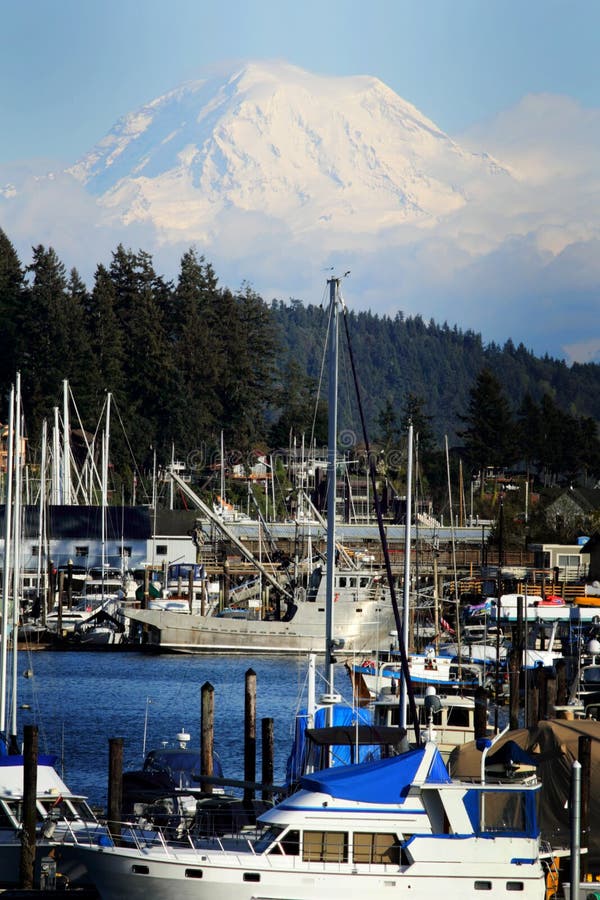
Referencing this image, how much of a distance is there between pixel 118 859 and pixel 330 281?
17.7m

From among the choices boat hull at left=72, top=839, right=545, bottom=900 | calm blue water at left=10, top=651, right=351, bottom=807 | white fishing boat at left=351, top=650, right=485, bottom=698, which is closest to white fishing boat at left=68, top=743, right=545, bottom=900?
boat hull at left=72, top=839, right=545, bottom=900

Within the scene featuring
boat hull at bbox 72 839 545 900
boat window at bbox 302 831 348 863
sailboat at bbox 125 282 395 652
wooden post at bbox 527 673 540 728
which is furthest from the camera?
sailboat at bbox 125 282 395 652

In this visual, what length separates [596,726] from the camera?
29875 millimetres

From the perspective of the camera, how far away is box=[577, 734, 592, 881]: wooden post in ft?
91.8

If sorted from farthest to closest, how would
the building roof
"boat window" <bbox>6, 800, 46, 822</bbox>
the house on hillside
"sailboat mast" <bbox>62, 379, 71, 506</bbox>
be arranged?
the house on hillside, "sailboat mast" <bbox>62, 379, 71, 506</bbox>, the building roof, "boat window" <bbox>6, 800, 46, 822</bbox>

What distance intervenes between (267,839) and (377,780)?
7.03ft

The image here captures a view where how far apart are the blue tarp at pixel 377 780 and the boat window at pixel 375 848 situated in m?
0.58

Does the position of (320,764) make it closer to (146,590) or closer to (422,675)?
(422,675)

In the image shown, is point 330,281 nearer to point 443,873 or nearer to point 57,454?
point 443,873

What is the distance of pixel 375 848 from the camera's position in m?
25.6

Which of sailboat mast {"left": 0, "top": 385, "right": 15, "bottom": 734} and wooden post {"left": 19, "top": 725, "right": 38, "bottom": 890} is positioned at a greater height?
sailboat mast {"left": 0, "top": 385, "right": 15, "bottom": 734}

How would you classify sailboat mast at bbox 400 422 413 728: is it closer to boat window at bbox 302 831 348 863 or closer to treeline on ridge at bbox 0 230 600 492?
boat window at bbox 302 831 348 863

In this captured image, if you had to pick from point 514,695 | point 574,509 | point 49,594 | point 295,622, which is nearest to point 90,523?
point 49,594

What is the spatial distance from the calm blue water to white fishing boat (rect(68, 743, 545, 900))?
10830mm
